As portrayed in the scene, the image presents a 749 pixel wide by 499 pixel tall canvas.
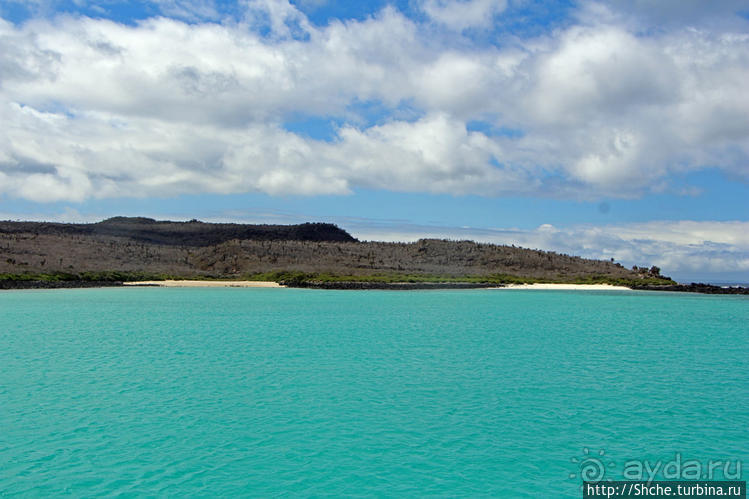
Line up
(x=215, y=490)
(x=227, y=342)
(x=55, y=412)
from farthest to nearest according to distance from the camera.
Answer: (x=227, y=342) < (x=55, y=412) < (x=215, y=490)

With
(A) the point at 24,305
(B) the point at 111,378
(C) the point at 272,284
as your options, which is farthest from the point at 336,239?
(B) the point at 111,378

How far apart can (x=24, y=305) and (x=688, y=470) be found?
47.1 metres

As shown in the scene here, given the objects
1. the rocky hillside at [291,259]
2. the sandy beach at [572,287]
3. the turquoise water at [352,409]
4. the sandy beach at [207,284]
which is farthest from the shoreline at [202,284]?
the turquoise water at [352,409]

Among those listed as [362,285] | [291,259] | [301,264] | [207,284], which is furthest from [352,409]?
[291,259]

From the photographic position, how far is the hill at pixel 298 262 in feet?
294

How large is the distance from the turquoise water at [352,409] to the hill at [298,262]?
59.6 meters

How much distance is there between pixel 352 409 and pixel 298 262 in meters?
98.1

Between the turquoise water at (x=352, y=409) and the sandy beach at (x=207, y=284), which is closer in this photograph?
the turquoise water at (x=352, y=409)

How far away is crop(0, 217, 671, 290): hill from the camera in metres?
89.6

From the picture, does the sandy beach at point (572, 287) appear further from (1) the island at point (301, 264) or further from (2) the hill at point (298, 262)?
(2) the hill at point (298, 262)

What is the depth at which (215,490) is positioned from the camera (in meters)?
10.4

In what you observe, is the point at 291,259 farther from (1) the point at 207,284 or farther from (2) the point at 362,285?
(2) the point at 362,285

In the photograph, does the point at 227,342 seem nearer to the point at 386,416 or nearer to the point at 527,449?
the point at 386,416

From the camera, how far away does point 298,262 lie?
113 meters
